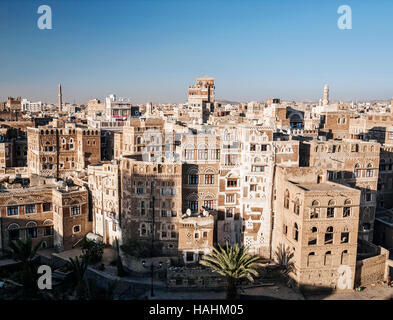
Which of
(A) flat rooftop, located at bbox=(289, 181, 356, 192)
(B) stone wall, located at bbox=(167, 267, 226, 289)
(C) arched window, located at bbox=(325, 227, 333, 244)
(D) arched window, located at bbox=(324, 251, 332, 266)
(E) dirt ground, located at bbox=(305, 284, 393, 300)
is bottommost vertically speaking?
(E) dirt ground, located at bbox=(305, 284, 393, 300)

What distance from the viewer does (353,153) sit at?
53.6 metres

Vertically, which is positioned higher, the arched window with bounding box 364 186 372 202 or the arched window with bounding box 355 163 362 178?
the arched window with bounding box 355 163 362 178

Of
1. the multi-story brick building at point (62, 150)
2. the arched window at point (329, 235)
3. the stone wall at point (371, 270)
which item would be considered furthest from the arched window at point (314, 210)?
the multi-story brick building at point (62, 150)

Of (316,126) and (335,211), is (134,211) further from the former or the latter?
(316,126)

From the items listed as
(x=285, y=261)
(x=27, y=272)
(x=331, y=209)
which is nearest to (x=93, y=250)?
(x=27, y=272)

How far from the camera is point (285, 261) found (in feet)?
150

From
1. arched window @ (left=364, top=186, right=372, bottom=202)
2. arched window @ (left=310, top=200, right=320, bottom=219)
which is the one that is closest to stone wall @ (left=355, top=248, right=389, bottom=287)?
arched window @ (left=310, top=200, right=320, bottom=219)

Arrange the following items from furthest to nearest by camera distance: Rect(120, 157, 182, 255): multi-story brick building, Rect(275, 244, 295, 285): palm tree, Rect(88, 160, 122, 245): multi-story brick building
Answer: Rect(88, 160, 122, 245): multi-story brick building < Rect(120, 157, 182, 255): multi-story brick building < Rect(275, 244, 295, 285): palm tree

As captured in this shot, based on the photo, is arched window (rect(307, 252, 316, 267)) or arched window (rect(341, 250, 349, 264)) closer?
arched window (rect(307, 252, 316, 267))

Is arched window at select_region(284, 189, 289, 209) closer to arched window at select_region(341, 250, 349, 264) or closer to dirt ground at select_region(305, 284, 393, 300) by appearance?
arched window at select_region(341, 250, 349, 264)

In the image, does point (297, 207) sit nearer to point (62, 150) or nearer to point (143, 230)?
point (143, 230)

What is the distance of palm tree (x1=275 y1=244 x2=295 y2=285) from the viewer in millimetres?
44497

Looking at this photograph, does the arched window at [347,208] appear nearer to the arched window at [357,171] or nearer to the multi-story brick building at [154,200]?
the arched window at [357,171]

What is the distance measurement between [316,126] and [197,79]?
57046 millimetres
